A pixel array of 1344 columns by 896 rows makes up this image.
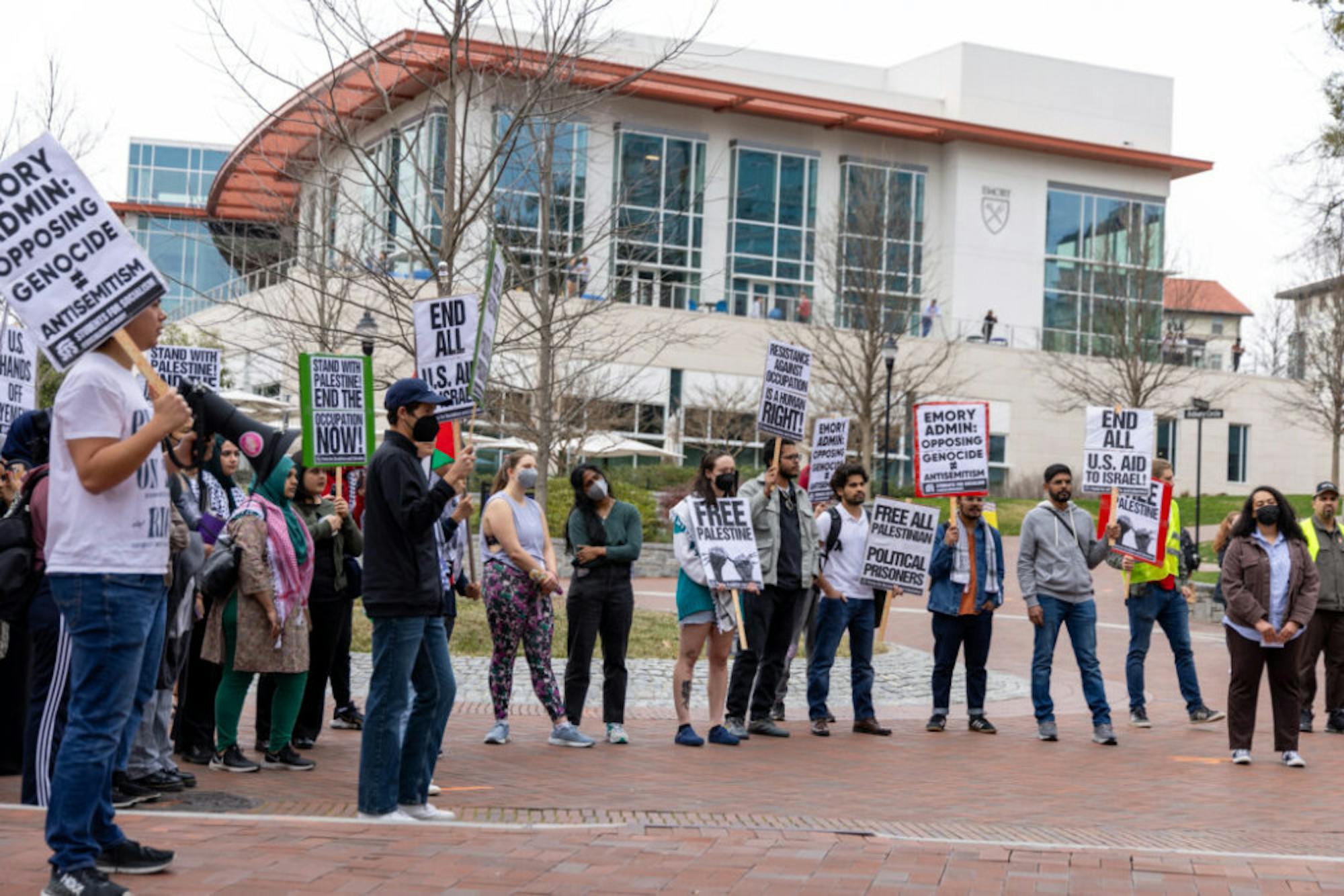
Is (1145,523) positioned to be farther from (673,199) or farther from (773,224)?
(773,224)

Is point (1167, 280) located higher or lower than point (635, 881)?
higher

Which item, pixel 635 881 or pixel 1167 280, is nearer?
pixel 635 881

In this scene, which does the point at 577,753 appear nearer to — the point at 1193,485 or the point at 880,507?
the point at 880,507

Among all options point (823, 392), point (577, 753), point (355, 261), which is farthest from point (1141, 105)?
point (577, 753)

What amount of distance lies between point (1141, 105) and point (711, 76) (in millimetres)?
18372

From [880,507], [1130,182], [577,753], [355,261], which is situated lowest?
[577,753]

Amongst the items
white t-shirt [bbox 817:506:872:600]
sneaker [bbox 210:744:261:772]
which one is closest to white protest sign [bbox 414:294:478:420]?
sneaker [bbox 210:744:261:772]

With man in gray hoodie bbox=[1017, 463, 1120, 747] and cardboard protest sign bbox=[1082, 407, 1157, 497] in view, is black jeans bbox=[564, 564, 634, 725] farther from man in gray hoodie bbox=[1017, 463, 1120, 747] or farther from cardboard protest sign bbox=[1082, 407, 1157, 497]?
cardboard protest sign bbox=[1082, 407, 1157, 497]

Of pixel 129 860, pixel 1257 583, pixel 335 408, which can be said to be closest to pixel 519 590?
pixel 335 408

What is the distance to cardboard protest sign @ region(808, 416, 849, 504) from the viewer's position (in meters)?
13.7

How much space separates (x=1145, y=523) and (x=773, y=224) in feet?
133

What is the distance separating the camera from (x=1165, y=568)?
43.6 ft

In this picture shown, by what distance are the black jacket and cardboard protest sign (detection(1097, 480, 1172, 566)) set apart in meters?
7.68

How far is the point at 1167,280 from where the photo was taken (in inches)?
2127
